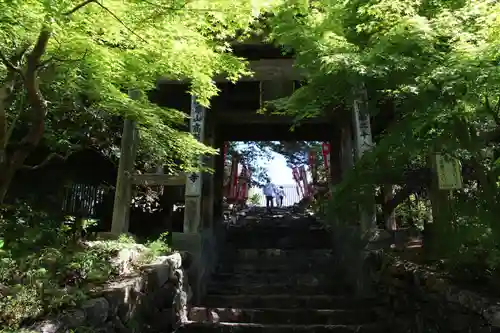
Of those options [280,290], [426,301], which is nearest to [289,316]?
[280,290]

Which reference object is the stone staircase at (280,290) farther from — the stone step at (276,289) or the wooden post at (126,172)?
the wooden post at (126,172)

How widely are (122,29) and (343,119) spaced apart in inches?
259

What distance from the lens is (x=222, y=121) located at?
32.6 ft

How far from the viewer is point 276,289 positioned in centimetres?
817

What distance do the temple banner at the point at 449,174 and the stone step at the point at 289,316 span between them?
2.72 m

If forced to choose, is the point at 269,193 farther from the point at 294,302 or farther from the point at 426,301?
the point at 426,301

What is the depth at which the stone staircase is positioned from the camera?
6535mm

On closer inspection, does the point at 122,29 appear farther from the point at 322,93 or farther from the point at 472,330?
the point at 472,330

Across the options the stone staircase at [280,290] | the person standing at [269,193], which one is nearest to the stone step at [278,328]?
the stone staircase at [280,290]

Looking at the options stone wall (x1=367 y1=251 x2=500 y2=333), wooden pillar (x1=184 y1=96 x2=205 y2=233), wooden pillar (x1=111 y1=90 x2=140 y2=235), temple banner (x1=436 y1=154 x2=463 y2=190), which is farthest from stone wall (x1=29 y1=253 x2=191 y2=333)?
temple banner (x1=436 y1=154 x2=463 y2=190)

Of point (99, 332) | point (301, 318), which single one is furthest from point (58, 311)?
point (301, 318)

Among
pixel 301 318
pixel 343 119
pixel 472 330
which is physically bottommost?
pixel 301 318

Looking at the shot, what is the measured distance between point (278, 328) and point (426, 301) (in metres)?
2.04

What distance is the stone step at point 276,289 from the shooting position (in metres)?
8.09
